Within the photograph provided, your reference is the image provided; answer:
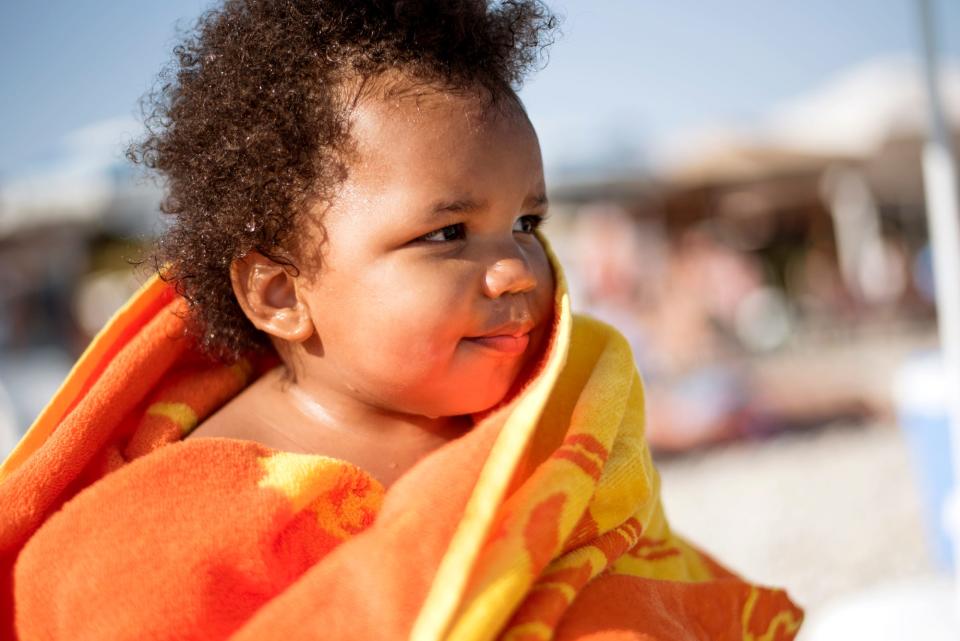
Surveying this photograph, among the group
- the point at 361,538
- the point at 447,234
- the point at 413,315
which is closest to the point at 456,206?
the point at 447,234

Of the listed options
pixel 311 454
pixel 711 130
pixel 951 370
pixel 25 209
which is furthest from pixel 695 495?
pixel 711 130

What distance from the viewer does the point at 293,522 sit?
1.14 metres

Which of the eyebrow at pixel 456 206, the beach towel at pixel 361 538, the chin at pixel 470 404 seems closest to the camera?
the beach towel at pixel 361 538

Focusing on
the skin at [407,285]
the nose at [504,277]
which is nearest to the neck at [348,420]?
the skin at [407,285]

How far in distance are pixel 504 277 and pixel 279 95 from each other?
41cm

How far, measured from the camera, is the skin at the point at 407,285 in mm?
1179

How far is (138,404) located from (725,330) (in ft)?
24.6

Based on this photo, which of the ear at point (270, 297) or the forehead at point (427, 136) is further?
the ear at point (270, 297)

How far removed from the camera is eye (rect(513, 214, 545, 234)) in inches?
53.0

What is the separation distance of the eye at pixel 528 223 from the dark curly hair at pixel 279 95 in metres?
0.19

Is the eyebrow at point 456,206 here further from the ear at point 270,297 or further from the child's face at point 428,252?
the ear at point 270,297

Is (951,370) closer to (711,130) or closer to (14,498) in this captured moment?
(14,498)

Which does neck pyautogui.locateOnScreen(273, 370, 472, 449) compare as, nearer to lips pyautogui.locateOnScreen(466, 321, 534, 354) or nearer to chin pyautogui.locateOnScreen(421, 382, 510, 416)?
chin pyautogui.locateOnScreen(421, 382, 510, 416)

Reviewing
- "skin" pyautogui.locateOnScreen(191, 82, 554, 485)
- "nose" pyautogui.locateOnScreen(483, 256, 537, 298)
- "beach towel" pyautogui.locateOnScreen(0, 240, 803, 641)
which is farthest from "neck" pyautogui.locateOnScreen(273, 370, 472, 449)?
"nose" pyautogui.locateOnScreen(483, 256, 537, 298)
